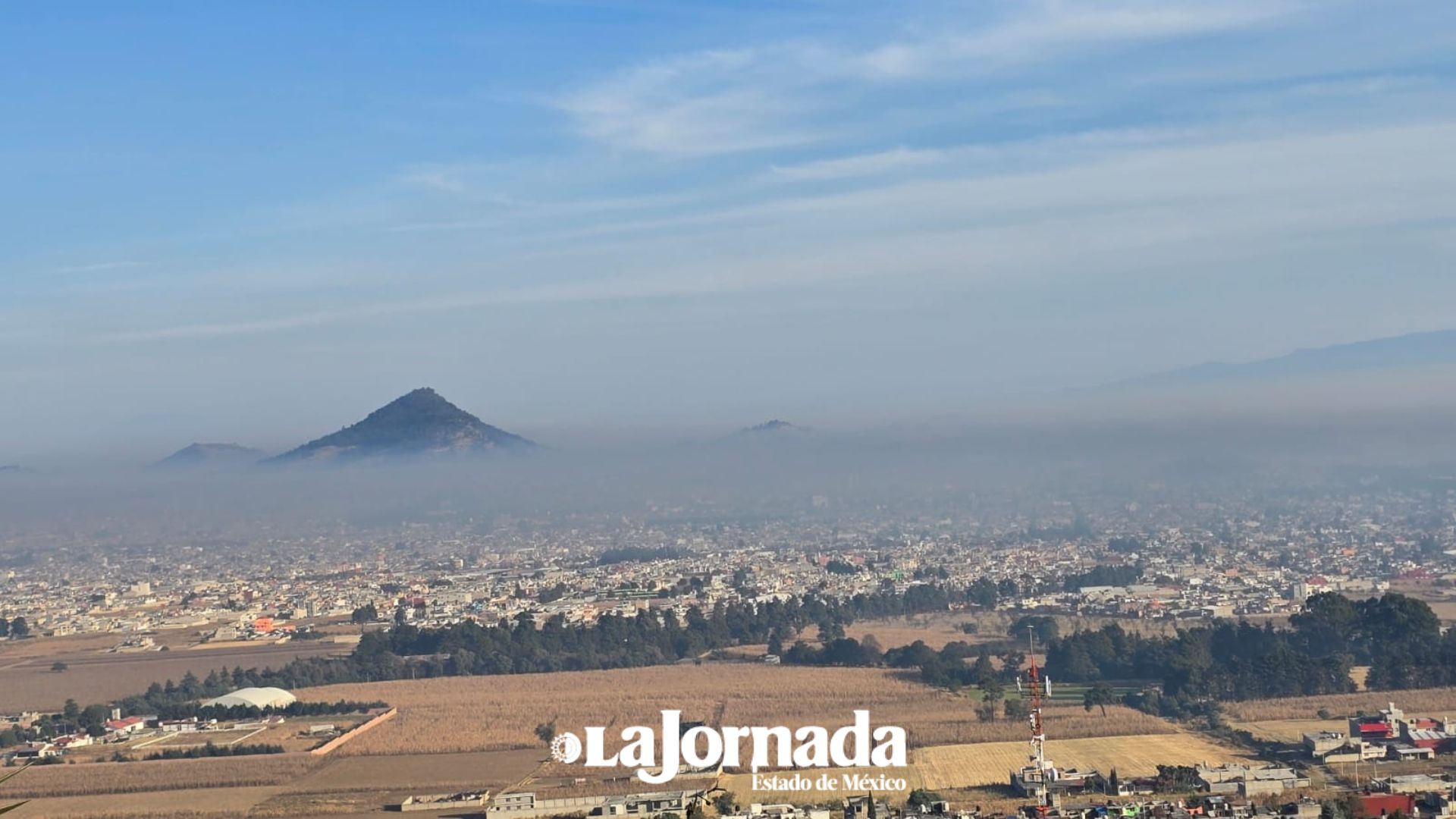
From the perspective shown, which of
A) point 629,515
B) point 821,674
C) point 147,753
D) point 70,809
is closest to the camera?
point 70,809

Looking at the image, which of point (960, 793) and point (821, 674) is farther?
point (821, 674)

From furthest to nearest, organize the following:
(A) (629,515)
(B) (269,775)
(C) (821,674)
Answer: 1. (A) (629,515)
2. (C) (821,674)
3. (B) (269,775)

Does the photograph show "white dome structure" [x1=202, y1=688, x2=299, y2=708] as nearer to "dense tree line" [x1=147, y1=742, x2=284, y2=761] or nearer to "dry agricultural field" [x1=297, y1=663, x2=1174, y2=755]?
"dry agricultural field" [x1=297, y1=663, x2=1174, y2=755]

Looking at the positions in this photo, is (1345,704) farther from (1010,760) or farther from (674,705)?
(674,705)

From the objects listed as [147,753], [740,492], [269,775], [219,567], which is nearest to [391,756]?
[269,775]

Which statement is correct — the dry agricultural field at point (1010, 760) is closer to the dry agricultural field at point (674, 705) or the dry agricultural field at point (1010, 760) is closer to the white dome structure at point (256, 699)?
the dry agricultural field at point (674, 705)

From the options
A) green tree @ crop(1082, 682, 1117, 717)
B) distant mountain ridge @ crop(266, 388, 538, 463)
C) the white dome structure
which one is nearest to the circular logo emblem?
the white dome structure

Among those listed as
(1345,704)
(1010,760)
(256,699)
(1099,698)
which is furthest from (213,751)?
(1345,704)

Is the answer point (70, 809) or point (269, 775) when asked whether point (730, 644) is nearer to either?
point (269, 775)
